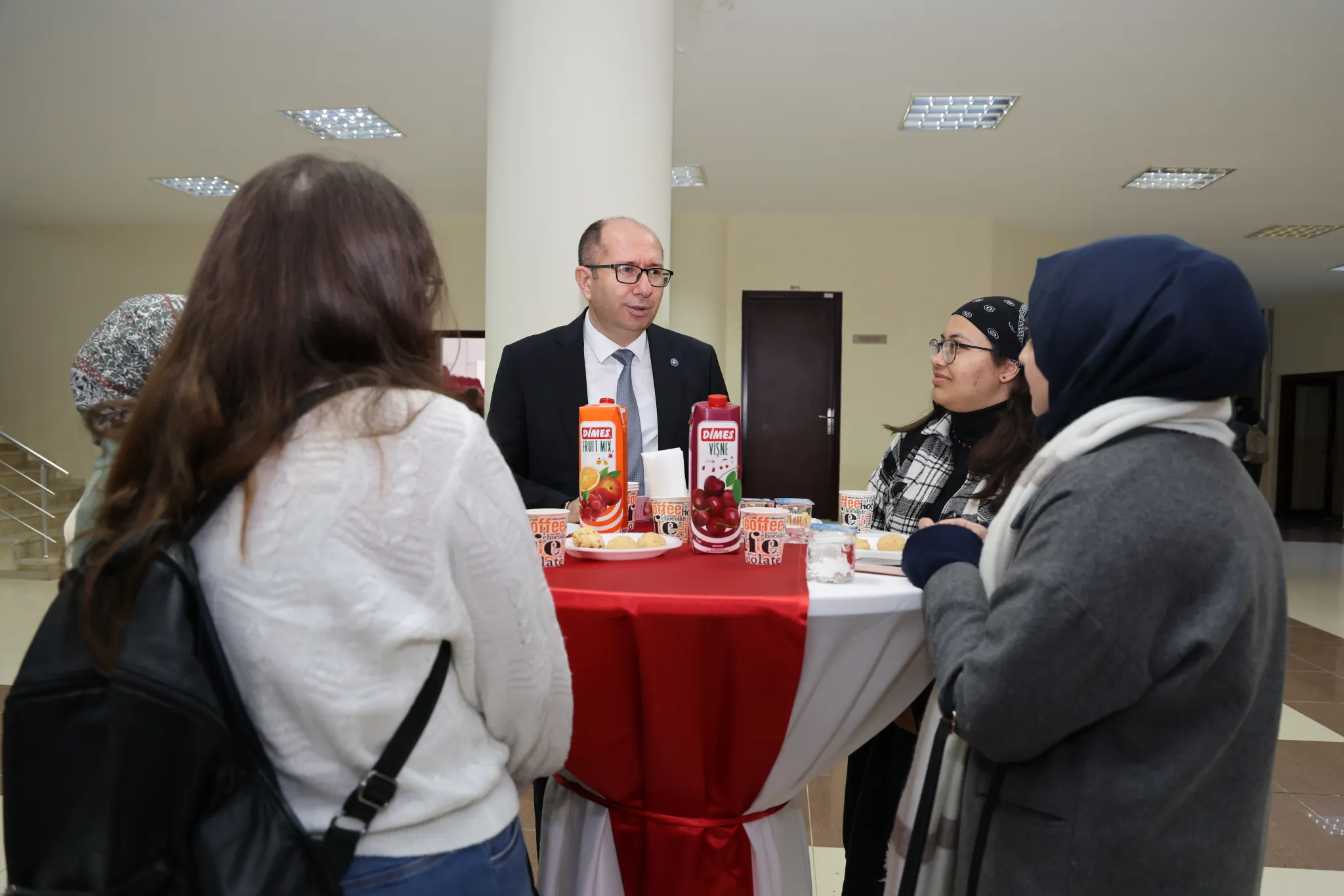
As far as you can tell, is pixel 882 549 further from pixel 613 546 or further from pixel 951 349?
pixel 951 349

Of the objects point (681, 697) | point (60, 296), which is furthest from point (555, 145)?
point (60, 296)

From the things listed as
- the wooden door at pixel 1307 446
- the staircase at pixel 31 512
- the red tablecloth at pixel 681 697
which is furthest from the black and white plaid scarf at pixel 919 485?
the wooden door at pixel 1307 446

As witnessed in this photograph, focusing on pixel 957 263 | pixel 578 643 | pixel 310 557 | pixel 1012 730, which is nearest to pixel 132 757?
pixel 310 557

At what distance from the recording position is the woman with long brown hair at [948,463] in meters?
1.70

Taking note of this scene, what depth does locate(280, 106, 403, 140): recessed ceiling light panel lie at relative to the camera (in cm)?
641

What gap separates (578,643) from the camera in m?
1.23

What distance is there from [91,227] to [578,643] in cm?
1165

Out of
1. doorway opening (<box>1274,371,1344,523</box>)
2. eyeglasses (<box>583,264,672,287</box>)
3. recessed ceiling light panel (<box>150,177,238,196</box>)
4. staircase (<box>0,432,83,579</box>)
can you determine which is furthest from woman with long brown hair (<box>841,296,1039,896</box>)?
doorway opening (<box>1274,371,1344,523</box>)

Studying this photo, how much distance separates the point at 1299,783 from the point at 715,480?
2850 millimetres

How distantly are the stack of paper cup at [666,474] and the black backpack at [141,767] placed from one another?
966 mm

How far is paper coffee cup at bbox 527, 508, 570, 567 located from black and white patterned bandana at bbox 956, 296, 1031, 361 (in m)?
1.02

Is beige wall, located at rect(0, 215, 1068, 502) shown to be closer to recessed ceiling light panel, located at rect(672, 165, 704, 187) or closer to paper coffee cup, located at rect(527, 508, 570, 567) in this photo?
recessed ceiling light panel, located at rect(672, 165, 704, 187)

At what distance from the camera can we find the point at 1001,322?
1.91 m

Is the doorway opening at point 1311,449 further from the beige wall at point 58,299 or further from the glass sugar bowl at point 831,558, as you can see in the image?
the beige wall at point 58,299
